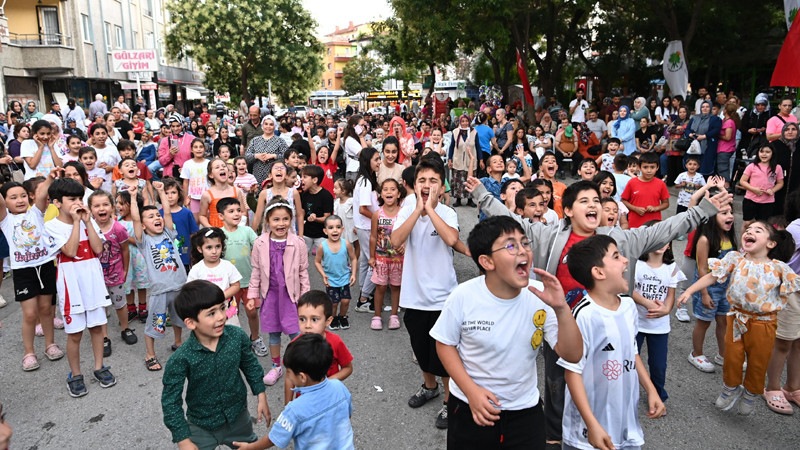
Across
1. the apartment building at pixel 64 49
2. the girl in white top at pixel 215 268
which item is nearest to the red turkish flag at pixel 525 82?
the apartment building at pixel 64 49

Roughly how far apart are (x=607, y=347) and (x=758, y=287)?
6.34ft

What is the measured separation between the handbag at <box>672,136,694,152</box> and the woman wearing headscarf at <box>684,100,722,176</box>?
0.49 meters

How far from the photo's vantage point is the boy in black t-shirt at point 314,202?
678cm

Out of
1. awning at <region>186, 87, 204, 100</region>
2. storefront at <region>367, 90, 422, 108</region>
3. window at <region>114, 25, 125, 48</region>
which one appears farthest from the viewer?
storefront at <region>367, 90, 422, 108</region>

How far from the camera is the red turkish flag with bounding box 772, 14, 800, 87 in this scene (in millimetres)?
7732

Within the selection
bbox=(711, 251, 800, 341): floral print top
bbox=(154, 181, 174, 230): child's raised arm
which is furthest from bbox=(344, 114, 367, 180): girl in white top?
bbox=(711, 251, 800, 341): floral print top

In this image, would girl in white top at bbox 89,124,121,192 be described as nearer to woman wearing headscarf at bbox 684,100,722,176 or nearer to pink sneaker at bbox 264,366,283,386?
pink sneaker at bbox 264,366,283,386

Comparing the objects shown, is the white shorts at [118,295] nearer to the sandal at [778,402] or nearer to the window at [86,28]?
the sandal at [778,402]

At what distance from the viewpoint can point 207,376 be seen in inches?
123

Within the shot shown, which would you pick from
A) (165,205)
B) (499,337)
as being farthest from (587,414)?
(165,205)

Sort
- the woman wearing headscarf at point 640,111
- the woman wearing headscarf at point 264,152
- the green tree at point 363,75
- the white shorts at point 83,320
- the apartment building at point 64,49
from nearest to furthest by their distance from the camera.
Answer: the white shorts at point 83,320 < the woman wearing headscarf at point 264,152 < the woman wearing headscarf at point 640,111 < the apartment building at point 64,49 < the green tree at point 363,75

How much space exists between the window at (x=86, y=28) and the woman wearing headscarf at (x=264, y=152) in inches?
971

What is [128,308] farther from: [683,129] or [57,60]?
[57,60]

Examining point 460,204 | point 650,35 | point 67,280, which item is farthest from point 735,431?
point 650,35
